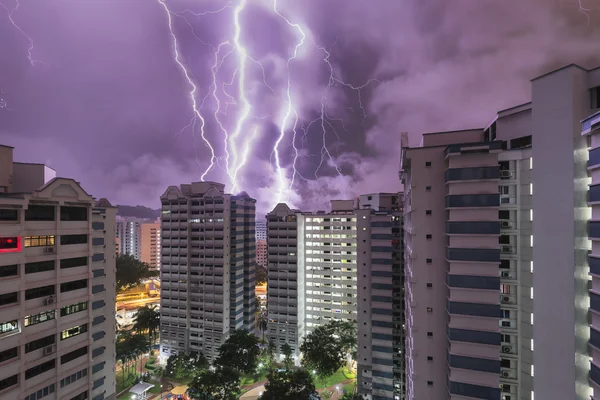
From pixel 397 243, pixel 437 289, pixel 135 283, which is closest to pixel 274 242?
pixel 397 243

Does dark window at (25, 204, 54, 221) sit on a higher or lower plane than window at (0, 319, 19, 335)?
higher

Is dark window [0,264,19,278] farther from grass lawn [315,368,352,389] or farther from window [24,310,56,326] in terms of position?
grass lawn [315,368,352,389]

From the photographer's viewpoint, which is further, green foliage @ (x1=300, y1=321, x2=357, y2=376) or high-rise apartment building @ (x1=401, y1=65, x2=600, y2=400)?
green foliage @ (x1=300, y1=321, x2=357, y2=376)

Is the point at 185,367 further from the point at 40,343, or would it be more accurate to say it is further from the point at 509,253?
the point at 509,253

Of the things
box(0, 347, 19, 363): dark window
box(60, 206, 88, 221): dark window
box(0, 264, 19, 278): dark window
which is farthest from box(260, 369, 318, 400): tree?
box(60, 206, 88, 221): dark window

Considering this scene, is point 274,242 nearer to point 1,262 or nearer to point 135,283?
point 1,262

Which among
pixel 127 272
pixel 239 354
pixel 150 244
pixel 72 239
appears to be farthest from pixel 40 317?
pixel 150 244

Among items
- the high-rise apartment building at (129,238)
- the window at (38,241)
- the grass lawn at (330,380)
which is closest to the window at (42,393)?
the window at (38,241)
